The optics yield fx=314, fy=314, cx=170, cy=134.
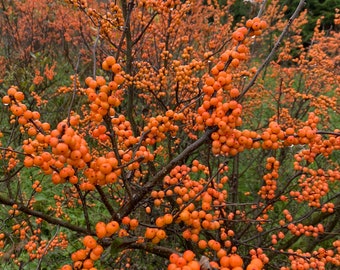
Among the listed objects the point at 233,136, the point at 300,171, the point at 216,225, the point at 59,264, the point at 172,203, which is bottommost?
the point at 59,264

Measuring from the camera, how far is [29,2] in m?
10.2

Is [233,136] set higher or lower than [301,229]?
higher

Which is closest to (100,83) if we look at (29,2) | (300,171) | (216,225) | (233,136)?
(233,136)

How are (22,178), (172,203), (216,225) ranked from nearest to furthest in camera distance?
(216,225) → (172,203) → (22,178)

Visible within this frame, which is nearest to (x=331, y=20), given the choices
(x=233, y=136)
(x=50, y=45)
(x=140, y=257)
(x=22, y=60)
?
(x=50, y=45)

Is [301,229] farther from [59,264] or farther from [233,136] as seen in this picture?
[59,264]

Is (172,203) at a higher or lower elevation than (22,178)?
higher

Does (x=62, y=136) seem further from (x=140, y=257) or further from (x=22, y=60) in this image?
(x=22, y=60)

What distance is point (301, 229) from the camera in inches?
107

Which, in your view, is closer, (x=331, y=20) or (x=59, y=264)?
(x=59, y=264)

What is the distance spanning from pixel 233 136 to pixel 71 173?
0.75 metres

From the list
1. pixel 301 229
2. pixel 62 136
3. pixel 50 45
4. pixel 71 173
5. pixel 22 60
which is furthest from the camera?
pixel 50 45

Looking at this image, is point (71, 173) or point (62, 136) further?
point (71, 173)

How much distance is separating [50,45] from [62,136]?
1127 cm
